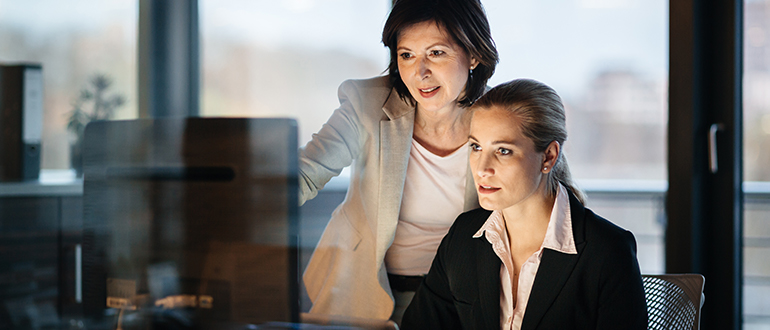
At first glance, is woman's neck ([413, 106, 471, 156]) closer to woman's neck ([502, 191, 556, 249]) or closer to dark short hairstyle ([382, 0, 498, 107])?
dark short hairstyle ([382, 0, 498, 107])

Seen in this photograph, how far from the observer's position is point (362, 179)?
4.49 feet

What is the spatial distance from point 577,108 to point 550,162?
998 millimetres

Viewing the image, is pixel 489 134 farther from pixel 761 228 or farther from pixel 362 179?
pixel 761 228

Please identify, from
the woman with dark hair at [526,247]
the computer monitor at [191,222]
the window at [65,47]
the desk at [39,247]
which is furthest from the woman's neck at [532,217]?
the desk at [39,247]

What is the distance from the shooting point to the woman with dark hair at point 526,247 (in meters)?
1.07

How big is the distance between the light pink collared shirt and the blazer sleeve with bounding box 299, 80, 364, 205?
38 centimetres

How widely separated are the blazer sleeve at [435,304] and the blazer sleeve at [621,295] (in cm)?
30

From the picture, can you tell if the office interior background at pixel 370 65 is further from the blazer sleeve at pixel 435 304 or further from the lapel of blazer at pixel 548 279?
the blazer sleeve at pixel 435 304

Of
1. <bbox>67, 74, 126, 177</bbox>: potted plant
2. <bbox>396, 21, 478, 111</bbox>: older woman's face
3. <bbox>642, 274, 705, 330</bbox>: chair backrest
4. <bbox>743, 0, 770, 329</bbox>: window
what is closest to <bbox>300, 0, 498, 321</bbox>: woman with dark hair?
<bbox>396, 21, 478, 111</bbox>: older woman's face

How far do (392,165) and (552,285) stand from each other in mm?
441

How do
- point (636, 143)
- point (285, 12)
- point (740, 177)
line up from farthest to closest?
point (636, 143), point (740, 177), point (285, 12)

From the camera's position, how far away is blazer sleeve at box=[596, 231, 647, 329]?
103cm

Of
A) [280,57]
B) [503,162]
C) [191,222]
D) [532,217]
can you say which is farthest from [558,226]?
[280,57]

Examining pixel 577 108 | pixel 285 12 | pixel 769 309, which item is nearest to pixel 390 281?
pixel 285 12
